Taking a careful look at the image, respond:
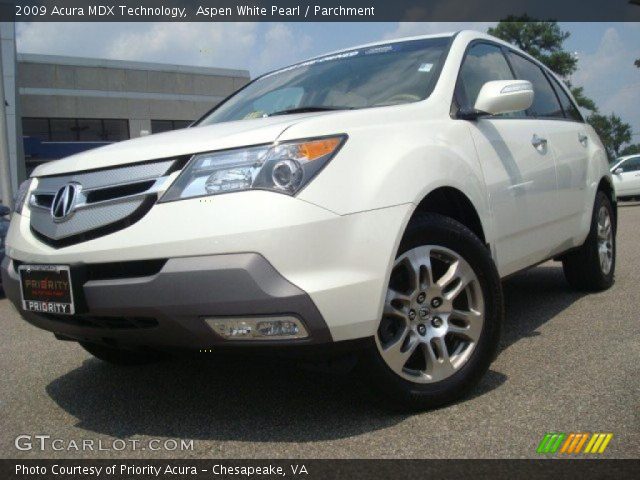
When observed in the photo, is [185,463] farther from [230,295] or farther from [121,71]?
[121,71]

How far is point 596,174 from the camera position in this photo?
4836 millimetres

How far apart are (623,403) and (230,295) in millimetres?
1625

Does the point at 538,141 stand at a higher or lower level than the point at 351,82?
lower

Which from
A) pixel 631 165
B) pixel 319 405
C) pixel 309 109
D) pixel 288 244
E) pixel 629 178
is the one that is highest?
pixel 309 109

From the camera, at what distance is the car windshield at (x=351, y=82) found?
325cm

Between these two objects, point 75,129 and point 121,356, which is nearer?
point 121,356

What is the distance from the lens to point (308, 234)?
7.48 feet

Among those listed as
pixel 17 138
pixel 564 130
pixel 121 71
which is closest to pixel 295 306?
pixel 564 130

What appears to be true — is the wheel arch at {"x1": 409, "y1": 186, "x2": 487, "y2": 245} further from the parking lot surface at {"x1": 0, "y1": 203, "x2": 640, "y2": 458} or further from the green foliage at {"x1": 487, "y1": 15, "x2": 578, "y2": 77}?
the green foliage at {"x1": 487, "y1": 15, "x2": 578, "y2": 77}

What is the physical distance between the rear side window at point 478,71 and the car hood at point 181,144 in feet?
3.86

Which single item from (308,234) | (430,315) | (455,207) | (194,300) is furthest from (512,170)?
(194,300)

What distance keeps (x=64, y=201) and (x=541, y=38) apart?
47.7 m

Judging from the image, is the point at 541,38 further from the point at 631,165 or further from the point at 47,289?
the point at 47,289

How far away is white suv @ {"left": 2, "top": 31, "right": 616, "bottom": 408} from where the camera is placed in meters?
2.28
